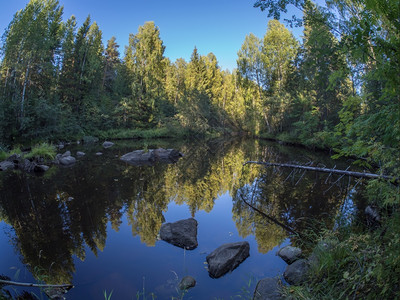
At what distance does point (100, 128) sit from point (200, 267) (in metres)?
29.5

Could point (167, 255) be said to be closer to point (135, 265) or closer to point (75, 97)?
point (135, 265)

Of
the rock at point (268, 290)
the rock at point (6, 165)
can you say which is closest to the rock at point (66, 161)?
the rock at point (6, 165)

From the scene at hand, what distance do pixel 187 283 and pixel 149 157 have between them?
12.4 meters

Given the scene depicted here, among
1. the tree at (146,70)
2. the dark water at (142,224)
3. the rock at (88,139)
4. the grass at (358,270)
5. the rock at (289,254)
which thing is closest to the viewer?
the grass at (358,270)

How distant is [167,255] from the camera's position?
4.99 m

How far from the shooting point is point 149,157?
1581 centimetres

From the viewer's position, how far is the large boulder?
15.2 metres

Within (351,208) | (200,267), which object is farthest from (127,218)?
(351,208)

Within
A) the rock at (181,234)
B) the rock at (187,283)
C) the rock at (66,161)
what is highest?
the rock at (66,161)

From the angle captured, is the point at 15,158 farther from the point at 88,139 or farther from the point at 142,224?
the point at 88,139

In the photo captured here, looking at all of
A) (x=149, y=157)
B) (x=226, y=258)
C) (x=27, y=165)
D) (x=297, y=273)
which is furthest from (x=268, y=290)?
(x=27, y=165)

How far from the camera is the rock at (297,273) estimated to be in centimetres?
365

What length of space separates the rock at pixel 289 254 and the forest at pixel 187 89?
992 millimetres

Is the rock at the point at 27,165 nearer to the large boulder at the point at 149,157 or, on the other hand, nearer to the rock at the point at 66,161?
the rock at the point at 66,161
